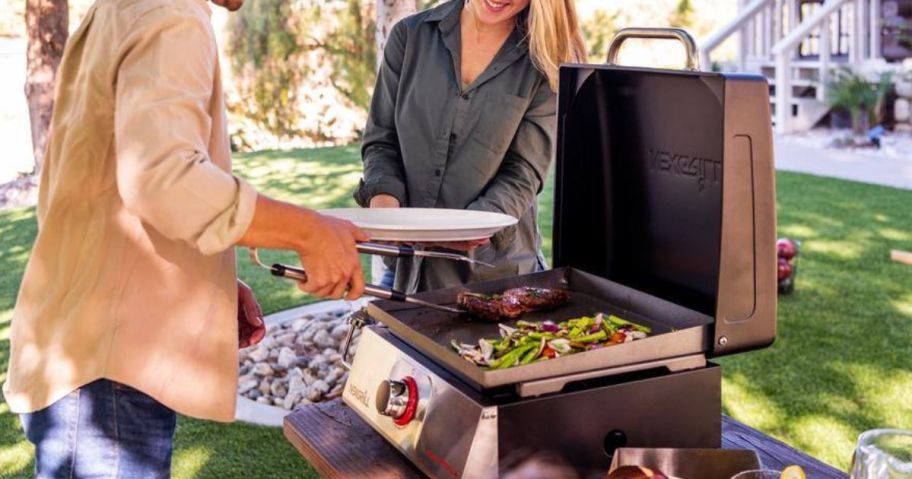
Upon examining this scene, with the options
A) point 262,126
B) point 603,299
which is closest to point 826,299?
point 603,299

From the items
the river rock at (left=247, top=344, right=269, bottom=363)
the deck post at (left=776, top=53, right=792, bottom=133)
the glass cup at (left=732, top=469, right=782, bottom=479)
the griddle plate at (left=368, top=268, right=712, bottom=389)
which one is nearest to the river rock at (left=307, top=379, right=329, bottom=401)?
the river rock at (left=247, top=344, right=269, bottom=363)

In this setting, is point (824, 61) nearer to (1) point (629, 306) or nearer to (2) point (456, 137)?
(2) point (456, 137)

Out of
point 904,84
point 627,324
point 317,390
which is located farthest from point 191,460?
point 904,84

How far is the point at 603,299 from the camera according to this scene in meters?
2.02

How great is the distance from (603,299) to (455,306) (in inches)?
12.1

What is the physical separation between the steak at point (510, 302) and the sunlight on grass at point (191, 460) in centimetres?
202

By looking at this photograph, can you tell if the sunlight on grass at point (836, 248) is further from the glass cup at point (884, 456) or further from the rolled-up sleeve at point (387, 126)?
the glass cup at point (884, 456)

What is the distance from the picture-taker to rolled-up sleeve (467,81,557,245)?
2660 mm

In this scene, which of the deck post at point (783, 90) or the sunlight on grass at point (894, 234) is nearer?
the sunlight on grass at point (894, 234)

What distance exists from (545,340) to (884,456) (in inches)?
20.7

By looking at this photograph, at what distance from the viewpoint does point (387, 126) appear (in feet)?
9.26

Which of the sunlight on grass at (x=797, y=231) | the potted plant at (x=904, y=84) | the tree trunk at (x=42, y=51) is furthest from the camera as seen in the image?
the potted plant at (x=904, y=84)

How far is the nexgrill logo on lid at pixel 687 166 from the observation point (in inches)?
67.8

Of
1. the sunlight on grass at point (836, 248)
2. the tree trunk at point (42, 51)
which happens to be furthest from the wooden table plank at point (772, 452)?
the tree trunk at point (42, 51)
